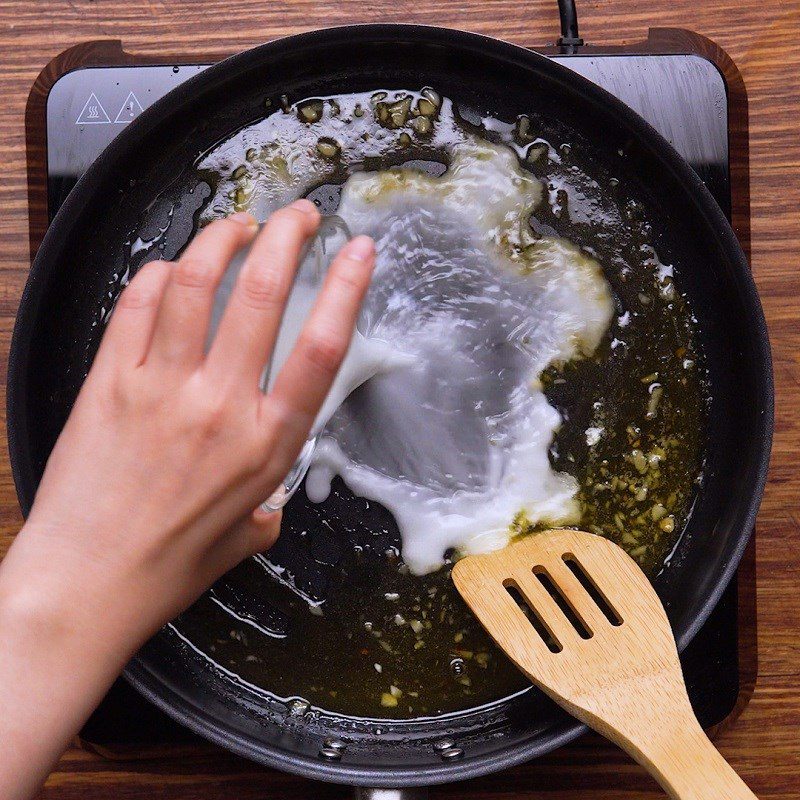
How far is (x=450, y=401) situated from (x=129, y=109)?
364 mm

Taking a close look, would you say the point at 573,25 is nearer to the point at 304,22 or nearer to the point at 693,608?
the point at 304,22

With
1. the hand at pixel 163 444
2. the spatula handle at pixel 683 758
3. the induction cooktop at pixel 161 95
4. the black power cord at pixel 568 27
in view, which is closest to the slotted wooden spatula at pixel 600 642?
the spatula handle at pixel 683 758

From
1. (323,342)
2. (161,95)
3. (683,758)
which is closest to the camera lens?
(323,342)

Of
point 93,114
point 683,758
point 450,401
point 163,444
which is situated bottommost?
point 683,758

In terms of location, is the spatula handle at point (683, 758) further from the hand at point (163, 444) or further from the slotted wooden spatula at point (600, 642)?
the hand at point (163, 444)

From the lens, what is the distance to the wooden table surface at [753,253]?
69 cm

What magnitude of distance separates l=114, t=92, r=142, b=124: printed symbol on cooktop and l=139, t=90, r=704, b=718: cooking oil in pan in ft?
0.22

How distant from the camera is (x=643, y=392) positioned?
0.68m

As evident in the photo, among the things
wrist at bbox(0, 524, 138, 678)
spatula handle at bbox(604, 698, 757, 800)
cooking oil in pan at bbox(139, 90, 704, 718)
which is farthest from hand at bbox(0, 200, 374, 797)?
spatula handle at bbox(604, 698, 757, 800)

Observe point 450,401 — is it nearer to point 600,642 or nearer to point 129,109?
point 600,642

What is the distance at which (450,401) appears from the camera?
68 cm

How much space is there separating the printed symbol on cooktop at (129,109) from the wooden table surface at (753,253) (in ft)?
0.21

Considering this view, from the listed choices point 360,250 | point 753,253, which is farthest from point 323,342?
point 753,253

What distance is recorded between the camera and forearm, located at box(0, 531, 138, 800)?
432 mm
